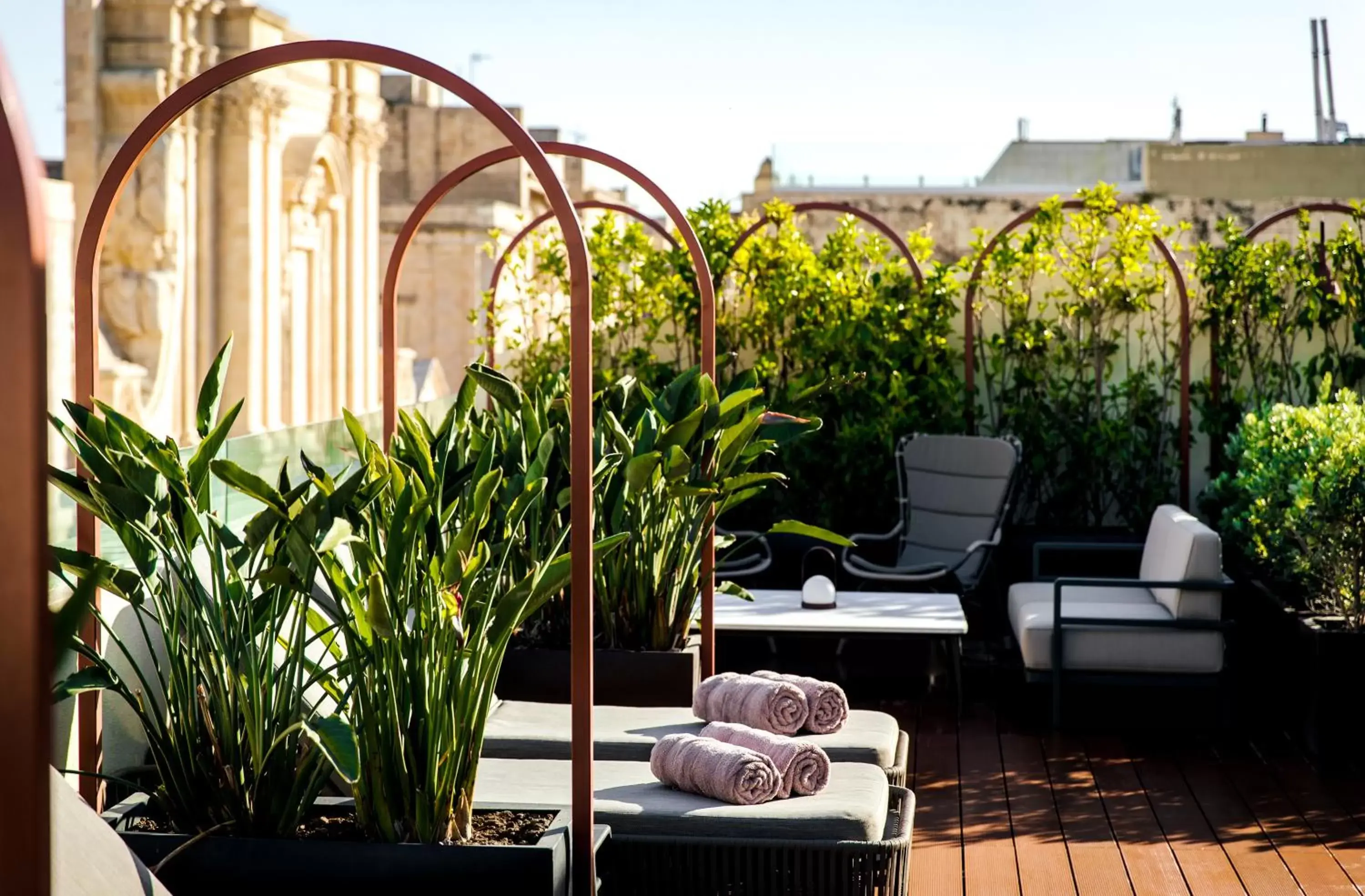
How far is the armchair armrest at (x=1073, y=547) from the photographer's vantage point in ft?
20.2

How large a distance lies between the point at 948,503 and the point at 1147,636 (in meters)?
1.73

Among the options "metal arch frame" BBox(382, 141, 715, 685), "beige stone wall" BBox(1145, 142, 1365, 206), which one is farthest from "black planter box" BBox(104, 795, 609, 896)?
"beige stone wall" BBox(1145, 142, 1365, 206)

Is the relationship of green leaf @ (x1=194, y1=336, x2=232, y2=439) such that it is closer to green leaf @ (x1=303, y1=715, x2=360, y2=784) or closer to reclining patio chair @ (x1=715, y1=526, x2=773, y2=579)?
green leaf @ (x1=303, y1=715, x2=360, y2=784)

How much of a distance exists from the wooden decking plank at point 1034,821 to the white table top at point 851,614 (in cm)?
45

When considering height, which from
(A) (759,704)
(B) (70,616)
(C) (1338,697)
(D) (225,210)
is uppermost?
(D) (225,210)

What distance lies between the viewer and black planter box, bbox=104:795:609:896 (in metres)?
2.65

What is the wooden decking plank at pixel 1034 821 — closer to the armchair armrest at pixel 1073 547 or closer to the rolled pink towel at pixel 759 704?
the rolled pink towel at pixel 759 704

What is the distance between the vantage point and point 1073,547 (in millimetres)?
6145

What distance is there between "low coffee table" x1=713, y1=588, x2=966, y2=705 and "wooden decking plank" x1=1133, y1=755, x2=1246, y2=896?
766mm

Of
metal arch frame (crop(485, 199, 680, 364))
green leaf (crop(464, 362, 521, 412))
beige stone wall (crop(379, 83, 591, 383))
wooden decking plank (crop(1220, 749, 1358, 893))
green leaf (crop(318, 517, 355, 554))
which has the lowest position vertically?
wooden decking plank (crop(1220, 749, 1358, 893))

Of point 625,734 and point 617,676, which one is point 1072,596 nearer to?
point 617,676

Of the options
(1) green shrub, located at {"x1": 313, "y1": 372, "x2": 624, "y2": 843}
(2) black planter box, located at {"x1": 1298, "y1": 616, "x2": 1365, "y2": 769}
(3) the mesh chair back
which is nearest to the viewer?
(1) green shrub, located at {"x1": 313, "y1": 372, "x2": 624, "y2": 843}

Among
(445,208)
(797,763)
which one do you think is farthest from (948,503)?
(445,208)

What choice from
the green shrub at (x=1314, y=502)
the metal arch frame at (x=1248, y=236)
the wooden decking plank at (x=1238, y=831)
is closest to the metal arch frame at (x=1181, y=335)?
the metal arch frame at (x=1248, y=236)
